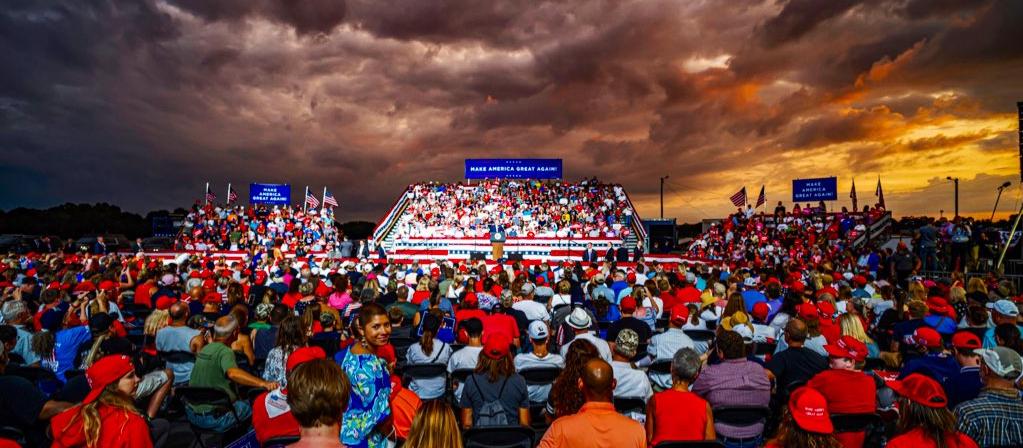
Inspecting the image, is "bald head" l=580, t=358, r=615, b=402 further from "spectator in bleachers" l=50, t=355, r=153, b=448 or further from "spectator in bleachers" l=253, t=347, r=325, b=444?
"spectator in bleachers" l=50, t=355, r=153, b=448

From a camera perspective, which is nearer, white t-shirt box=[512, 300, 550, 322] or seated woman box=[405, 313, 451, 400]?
seated woman box=[405, 313, 451, 400]

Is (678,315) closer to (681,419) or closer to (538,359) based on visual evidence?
(538,359)

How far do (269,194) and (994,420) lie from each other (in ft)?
178

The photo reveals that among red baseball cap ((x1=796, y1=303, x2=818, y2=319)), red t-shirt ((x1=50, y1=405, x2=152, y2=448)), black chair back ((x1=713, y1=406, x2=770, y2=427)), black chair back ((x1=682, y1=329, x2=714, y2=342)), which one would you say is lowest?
black chair back ((x1=713, y1=406, x2=770, y2=427))

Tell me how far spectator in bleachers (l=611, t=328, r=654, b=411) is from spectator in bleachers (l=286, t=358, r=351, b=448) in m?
2.92

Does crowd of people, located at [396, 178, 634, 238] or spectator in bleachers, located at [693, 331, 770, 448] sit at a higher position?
crowd of people, located at [396, 178, 634, 238]

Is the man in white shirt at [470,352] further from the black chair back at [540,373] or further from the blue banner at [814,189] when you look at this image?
the blue banner at [814,189]

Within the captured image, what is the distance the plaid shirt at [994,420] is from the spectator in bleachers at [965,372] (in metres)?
1.20

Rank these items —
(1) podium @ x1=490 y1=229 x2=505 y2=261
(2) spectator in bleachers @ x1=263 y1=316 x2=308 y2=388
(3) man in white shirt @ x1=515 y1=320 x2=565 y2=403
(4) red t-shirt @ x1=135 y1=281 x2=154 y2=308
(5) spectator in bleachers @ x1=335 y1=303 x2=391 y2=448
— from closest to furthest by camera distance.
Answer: (5) spectator in bleachers @ x1=335 y1=303 x2=391 y2=448, (2) spectator in bleachers @ x1=263 y1=316 x2=308 y2=388, (3) man in white shirt @ x1=515 y1=320 x2=565 y2=403, (4) red t-shirt @ x1=135 y1=281 x2=154 y2=308, (1) podium @ x1=490 y1=229 x2=505 y2=261

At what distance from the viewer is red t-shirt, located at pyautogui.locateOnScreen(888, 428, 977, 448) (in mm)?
3057

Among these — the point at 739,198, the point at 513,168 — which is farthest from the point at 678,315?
the point at 513,168

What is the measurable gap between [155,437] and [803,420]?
5.60 metres

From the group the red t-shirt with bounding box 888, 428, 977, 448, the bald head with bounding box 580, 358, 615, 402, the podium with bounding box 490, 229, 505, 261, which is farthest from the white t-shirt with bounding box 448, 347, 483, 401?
the podium with bounding box 490, 229, 505, 261

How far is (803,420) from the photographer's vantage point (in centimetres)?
294
